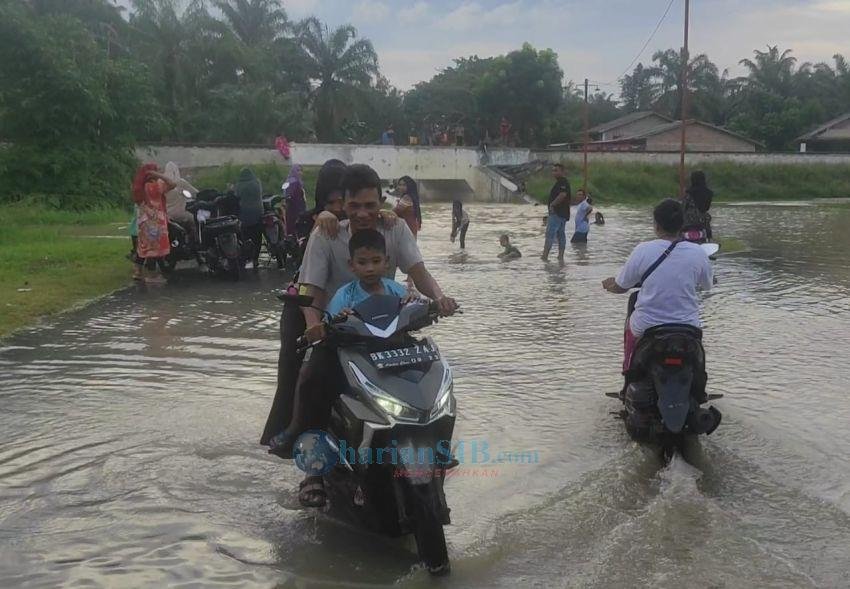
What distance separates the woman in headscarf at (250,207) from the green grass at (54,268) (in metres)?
1.83

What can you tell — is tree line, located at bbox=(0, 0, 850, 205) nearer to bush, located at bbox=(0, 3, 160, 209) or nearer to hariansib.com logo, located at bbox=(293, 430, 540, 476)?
bush, located at bbox=(0, 3, 160, 209)

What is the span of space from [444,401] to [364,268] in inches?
31.9

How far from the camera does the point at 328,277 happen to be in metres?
4.45

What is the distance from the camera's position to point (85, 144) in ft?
82.8

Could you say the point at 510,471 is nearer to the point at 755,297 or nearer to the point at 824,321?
the point at 824,321

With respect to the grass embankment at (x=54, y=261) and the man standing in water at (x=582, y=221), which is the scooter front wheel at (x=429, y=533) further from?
the man standing in water at (x=582, y=221)

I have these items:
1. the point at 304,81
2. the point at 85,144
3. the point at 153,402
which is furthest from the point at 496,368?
the point at 304,81

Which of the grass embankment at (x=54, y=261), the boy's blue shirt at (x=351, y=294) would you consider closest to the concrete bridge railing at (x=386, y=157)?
the grass embankment at (x=54, y=261)

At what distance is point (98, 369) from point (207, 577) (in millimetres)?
3922

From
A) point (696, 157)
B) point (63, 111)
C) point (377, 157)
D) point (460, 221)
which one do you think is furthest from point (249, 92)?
point (460, 221)

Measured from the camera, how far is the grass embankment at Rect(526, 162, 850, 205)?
147ft

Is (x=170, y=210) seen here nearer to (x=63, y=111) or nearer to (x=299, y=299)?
(x=299, y=299)

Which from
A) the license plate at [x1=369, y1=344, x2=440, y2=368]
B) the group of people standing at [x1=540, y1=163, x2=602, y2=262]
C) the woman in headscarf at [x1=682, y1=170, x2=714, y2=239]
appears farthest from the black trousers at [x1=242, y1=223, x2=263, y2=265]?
the license plate at [x1=369, y1=344, x2=440, y2=368]

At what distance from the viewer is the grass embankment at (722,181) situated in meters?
44.8
